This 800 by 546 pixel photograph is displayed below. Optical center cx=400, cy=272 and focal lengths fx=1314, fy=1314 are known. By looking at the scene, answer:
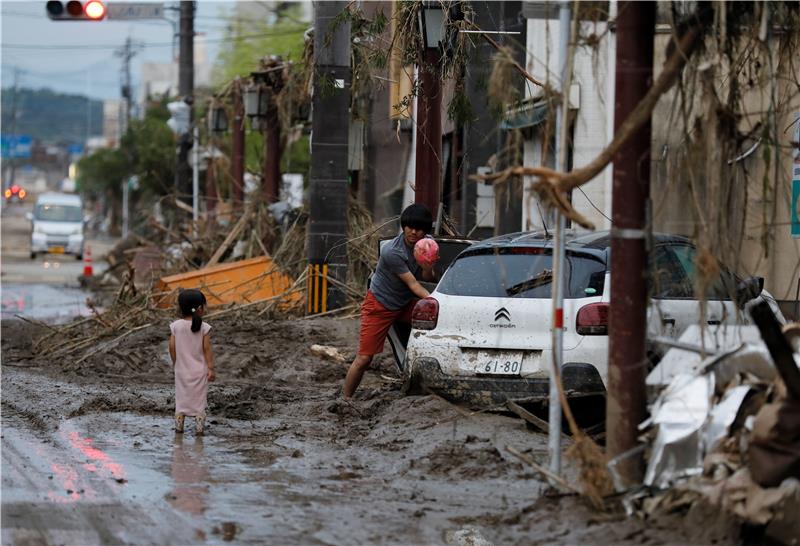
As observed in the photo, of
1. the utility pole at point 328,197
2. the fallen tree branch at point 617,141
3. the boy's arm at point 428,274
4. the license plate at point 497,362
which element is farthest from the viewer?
the utility pole at point 328,197

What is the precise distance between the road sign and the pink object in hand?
18.6 metres

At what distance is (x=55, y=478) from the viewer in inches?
325

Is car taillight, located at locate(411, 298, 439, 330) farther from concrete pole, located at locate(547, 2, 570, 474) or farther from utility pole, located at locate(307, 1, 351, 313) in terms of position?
utility pole, located at locate(307, 1, 351, 313)

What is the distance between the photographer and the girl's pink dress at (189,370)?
1027 centimetres

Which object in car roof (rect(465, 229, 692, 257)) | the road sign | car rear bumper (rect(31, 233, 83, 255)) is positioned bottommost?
car rear bumper (rect(31, 233, 83, 255))

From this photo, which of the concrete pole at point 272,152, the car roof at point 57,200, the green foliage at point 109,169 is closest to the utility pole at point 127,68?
the green foliage at point 109,169

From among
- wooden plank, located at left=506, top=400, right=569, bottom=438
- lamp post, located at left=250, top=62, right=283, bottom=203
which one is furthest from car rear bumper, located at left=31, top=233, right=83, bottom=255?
wooden plank, located at left=506, top=400, right=569, bottom=438

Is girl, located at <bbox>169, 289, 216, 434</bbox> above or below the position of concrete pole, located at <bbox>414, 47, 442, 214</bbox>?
below

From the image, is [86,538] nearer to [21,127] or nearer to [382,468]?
[382,468]

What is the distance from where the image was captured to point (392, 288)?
→ 36.9 feet

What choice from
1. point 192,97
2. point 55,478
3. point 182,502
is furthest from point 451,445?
point 192,97

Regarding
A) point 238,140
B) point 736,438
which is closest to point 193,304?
point 736,438

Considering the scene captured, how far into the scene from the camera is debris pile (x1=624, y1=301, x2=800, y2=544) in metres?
6.03

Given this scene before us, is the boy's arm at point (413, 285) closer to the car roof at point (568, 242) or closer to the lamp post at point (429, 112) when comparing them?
the car roof at point (568, 242)
